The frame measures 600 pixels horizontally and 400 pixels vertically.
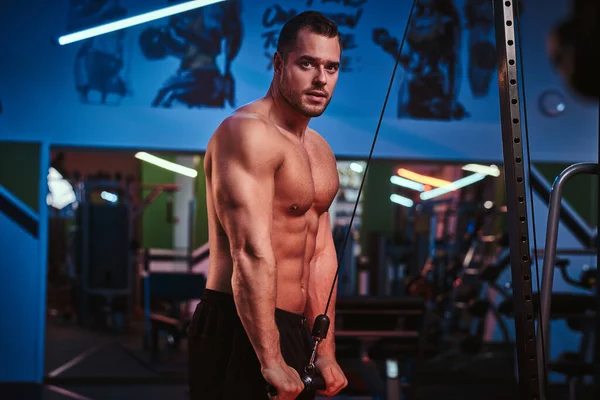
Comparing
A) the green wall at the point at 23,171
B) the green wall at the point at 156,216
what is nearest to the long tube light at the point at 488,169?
the green wall at the point at 23,171

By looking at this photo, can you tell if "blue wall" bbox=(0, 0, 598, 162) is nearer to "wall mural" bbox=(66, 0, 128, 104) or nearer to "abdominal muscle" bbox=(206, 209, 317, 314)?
"wall mural" bbox=(66, 0, 128, 104)

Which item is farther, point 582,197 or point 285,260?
point 582,197

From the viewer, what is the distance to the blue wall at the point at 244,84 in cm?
521

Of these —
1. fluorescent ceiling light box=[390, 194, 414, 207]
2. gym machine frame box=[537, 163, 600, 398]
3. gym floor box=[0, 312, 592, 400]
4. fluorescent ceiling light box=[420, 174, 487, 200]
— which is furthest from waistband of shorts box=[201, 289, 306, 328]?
fluorescent ceiling light box=[390, 194, 414, 207]

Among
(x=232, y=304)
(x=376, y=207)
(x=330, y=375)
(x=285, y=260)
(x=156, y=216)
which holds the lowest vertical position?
(x=330, y=375)

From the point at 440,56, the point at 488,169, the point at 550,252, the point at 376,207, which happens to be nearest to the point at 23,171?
the point at 440,56

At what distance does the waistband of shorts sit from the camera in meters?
1.93

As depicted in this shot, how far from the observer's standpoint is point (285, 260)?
1.95 meters

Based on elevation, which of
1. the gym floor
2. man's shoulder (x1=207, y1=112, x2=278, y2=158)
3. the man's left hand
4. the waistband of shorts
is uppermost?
man's shoulder (x1=207, y1=112, x2=278, y2=158)

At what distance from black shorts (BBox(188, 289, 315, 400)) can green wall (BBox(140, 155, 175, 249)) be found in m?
8.67

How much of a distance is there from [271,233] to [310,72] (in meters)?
0.43

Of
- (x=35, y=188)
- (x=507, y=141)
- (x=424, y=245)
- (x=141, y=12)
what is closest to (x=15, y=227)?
(x=35, y=188)

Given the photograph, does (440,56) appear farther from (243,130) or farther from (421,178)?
(421,178)

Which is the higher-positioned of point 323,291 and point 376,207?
point 376,207
